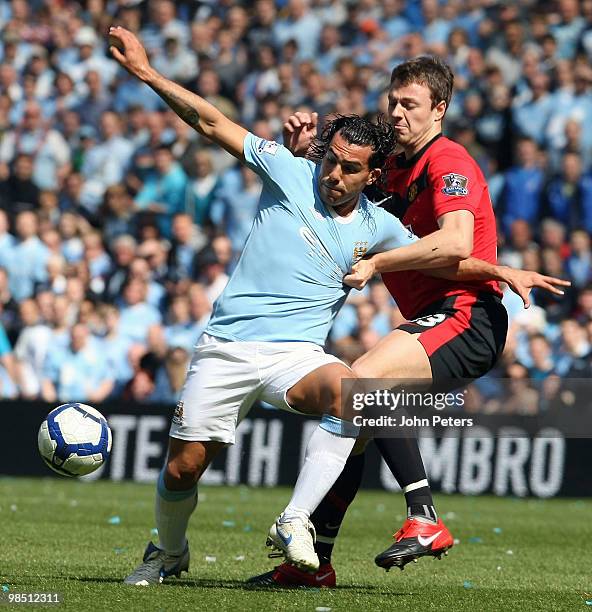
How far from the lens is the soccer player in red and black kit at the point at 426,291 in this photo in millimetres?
6828

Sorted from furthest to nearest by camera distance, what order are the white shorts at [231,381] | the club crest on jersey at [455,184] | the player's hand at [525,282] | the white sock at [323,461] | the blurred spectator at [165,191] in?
1. the blurred spectator at [165,191]
2. the club crest on jersey at [455,184]
3. the player's hand at [525,282]
4. the white shorts at [231,381]
5. the white sock at [323,461]

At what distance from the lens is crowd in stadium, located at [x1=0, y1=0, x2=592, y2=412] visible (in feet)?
49.7

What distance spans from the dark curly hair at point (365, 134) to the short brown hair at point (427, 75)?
1.65 ft

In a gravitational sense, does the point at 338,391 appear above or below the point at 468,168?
below

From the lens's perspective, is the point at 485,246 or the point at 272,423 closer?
the point at 485,246

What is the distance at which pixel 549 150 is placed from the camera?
1638 centimetres

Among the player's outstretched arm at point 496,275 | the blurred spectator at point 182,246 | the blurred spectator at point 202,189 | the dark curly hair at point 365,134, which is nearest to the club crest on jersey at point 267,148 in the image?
the dark curly hair at point 365,134

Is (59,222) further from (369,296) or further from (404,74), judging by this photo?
(404,74)

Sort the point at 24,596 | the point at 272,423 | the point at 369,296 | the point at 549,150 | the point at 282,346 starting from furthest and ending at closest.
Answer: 1. the point at 549,150
2. the point at 369,296
3. the point at 272,423
4. the point at 282,346
5. the point at 24,596

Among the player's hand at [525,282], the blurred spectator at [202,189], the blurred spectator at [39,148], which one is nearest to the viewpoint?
the player's hand at [525,282]

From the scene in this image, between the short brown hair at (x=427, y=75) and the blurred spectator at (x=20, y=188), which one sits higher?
the blurred spectator at (x=20, y=188)

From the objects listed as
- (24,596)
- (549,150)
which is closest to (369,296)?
(549,150)

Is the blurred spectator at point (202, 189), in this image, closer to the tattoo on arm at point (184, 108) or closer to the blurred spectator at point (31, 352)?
the blurred spectator at point (31, 352)

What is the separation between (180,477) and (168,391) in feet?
26.5
